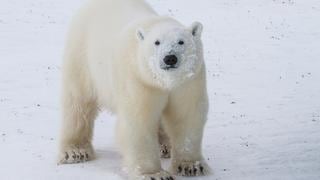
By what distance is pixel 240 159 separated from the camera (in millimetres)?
6340

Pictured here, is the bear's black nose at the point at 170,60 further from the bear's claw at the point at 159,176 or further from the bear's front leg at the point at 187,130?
the bear's claw at the point at 159,176

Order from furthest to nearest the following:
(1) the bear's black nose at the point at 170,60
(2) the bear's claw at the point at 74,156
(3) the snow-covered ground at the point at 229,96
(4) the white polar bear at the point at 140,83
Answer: (2) the bear's claw at the point at 74,156
(3) the snow-covered ground at the point at 229,96
(4) the white polar bear at the point at 140,83
(1) the bear's black nose at the point at 170,60

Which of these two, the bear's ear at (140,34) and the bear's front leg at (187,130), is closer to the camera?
the bear's ear at (140,34)

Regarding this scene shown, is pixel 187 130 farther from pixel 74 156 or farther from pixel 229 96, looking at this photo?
pixel 229 96

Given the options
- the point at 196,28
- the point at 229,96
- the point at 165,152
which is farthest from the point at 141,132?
the point at 229,96

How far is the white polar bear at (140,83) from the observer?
5.29 metres

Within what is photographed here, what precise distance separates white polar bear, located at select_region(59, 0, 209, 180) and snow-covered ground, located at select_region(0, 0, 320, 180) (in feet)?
1.29

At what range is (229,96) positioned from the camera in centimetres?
946

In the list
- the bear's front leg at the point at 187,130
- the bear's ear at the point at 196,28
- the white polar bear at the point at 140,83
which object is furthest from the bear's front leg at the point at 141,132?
the bear's ear at the point at 196,28

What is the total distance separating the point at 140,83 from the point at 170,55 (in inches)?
15.8

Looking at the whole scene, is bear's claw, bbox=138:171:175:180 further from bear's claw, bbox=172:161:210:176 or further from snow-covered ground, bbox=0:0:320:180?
snow-covered ground, bbox=0:0:320:180

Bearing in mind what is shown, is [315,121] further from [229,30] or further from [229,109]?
[229,30]

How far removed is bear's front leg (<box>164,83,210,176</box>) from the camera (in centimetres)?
557

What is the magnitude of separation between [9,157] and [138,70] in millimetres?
2019
